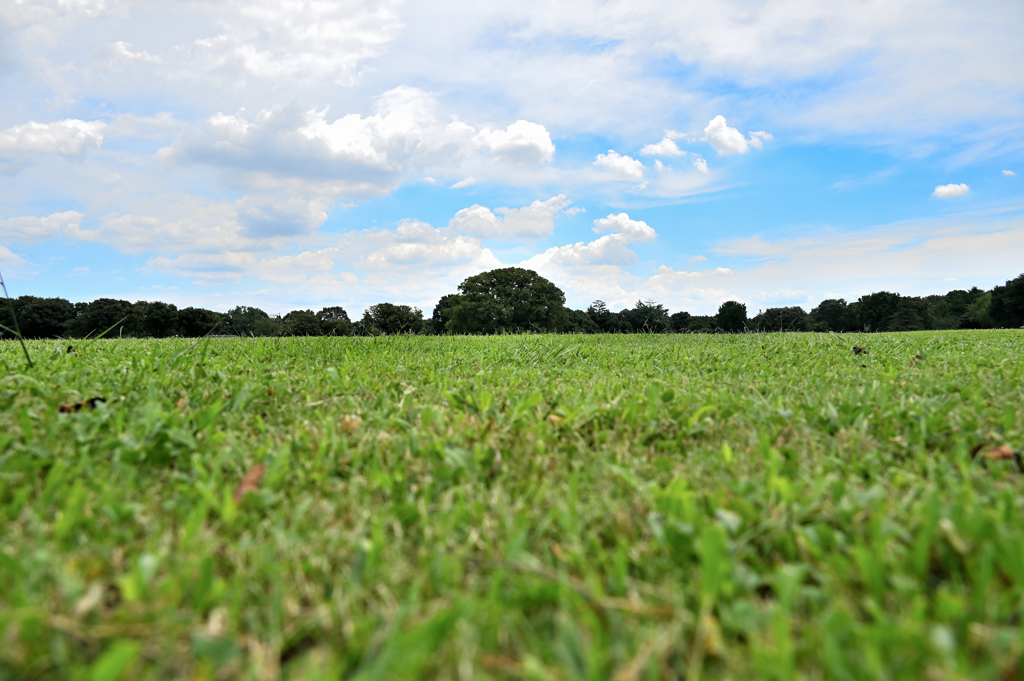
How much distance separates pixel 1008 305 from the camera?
198 feet

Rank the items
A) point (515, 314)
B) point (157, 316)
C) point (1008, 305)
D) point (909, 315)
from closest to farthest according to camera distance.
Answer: point (515, 314)
point (157, 316)
point (1008, 305)
point (909, 315)

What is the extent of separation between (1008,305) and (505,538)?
8085cm

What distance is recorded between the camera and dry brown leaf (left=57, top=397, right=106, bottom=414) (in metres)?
2.93

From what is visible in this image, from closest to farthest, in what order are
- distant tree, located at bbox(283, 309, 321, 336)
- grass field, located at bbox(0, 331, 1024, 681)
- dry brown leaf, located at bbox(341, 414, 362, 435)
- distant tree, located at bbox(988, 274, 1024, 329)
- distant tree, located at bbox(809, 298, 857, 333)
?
grass field, located at bbox(0, 331, 1024, 681) → dry brown leaf, located at bbox(341, 414, 362, 435) → distant tree, located at bbox(988, 274, 1024, 329) → distant tree, located at bbox(283, 309, 321, 336) → distant tree, located at bbox(809, 298, 857, 333)

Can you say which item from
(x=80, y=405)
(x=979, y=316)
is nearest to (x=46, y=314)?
(x=80, y=405)

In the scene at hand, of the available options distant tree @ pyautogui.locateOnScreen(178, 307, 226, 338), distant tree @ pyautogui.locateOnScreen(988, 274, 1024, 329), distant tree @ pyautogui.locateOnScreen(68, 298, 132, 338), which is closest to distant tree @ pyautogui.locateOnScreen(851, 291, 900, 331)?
distant tree @ pyautogui.locateOnScreen(988, 274, 1024, 329)

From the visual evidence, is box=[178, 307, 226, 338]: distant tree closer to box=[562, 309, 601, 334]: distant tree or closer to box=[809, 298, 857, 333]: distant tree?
box=[562, 309, 601, 334]: distant tree

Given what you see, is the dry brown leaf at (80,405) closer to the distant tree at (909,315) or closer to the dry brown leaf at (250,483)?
the dry brown leaf at (250,483)

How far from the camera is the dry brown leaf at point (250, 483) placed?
1.92 meters

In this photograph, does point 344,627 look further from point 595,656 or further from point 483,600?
point 595,656

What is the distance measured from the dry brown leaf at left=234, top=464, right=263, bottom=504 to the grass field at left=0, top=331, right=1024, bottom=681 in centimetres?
1

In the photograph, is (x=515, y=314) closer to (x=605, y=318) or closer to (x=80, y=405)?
(x=605, y=318)

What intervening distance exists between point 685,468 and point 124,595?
77.6 inches

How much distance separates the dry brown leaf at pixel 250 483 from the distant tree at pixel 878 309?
83.2 meters
